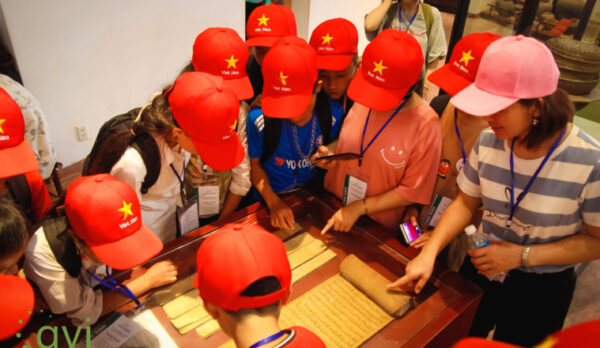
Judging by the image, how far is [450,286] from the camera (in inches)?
58.7

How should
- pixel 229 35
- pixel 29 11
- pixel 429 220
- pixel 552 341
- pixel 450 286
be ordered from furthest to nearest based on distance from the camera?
pixel 29 11 < pixel 229 35 < pixel 429 220 < pixel 450 286 < pixel 552 341

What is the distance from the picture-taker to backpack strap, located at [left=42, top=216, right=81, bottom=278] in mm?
1243

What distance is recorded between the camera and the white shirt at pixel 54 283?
1243mm

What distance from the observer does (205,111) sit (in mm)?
1467

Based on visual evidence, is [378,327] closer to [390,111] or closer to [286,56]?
[390,111]

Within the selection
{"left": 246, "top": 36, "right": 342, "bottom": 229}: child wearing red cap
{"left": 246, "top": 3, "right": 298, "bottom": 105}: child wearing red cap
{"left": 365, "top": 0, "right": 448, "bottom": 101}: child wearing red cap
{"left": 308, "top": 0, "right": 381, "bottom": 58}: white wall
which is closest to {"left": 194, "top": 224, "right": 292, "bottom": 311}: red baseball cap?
{"left": 246, "top": 36, "right": 342, "bottom": 229}: child wearing red cap

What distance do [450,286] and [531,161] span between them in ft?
1.74

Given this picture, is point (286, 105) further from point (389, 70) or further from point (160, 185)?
point (160, 185)

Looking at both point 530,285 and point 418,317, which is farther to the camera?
point 530,285

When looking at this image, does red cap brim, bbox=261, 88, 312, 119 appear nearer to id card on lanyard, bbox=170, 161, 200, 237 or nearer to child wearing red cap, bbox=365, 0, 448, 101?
id card on lanyard, bbox=170, 161, 200, 237

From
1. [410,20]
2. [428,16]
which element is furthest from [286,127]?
[428,16]

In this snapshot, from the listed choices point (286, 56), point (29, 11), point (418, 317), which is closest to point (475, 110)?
point (418, 317)

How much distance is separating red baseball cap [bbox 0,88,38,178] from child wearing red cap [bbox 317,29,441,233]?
115 centimetres

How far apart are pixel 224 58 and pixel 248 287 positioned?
4.54ft
